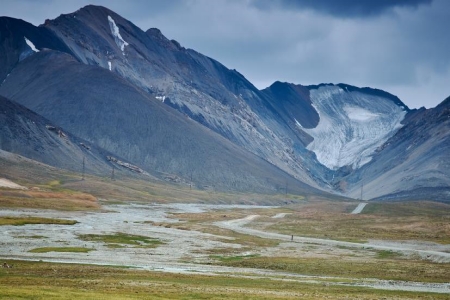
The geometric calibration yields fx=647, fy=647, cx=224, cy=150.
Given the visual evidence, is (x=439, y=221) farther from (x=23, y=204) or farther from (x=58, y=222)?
(x=23, y=204)

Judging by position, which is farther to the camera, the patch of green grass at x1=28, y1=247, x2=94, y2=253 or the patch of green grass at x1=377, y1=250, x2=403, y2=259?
the patch of green grass at x1=377, y1=250, x2=403, y2=259

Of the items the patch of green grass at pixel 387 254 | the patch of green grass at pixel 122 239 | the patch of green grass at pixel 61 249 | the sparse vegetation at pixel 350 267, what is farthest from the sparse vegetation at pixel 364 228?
the patch of green grass at pixel 61 249

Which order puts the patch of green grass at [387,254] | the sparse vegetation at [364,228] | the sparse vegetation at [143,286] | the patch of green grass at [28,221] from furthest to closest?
the sparse vegetation at [364,228] → the patch of green grass at [28,221] → the patch of green grass at [387,254] → the sparse vegetation at [143,286]

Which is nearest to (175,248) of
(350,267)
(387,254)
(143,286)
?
(350,267)

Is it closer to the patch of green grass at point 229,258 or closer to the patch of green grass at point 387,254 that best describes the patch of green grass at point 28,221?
the patch of green grass at point 229,258

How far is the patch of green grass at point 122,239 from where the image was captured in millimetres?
91375

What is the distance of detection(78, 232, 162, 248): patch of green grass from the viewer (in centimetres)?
9138

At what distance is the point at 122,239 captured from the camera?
9744 cm

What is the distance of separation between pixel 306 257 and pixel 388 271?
54.6ft

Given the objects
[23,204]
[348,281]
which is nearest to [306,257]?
[348,281]

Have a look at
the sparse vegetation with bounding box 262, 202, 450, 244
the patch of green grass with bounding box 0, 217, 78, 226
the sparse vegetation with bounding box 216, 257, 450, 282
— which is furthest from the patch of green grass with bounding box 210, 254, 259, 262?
the patch of green grass with bounding box 0, 217, 78, 226

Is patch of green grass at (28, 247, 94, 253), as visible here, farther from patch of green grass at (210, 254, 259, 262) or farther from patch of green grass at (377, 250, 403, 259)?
patch of green grass at (377, 250, 403, 259)

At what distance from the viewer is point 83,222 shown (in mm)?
126250

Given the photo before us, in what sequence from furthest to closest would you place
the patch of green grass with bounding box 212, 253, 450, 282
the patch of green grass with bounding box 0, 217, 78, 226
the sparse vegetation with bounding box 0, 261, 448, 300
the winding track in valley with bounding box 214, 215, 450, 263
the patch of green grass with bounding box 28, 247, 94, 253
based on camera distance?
1. the patch of green grass with bounding box 0, 217, 78, 226
2. the winding track in valley with bounding box 214, 215, 450, 263
3. the patch of green grass with bounding box 28, 247, 94, 253
4. the patch of green grass with bounding box 212, 253, 450, 282
5. the sparse vegetation with bounding box 0, 261, 448, 300
